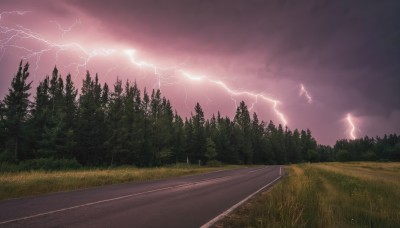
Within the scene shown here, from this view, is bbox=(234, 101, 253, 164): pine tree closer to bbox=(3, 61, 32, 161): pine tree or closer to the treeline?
the treeline

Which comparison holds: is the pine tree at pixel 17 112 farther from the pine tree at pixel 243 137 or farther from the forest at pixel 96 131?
the pine tree at pixel 243 137

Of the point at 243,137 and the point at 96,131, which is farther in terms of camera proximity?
the point at 243,137

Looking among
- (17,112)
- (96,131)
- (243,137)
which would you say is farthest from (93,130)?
(243,137)

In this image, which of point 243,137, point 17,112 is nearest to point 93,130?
point 17,112

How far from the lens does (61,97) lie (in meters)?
64.4

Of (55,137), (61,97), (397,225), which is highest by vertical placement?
(61,97)

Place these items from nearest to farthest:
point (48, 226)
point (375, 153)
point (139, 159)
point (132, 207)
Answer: point (48, 226) < point (132, 207) < point (139, 159) < point (375, 153)

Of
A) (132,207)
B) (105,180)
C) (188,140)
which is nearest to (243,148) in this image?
(188,140)

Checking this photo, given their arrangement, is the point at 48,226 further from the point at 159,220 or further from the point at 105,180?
the point at 105,180

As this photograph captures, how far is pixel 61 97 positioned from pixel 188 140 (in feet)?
107

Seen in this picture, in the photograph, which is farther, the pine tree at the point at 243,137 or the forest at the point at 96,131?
the pine tree at the point at 243,137

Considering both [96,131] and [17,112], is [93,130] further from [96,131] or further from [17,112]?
[17,112]

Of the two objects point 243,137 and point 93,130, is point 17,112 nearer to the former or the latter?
point 93,130

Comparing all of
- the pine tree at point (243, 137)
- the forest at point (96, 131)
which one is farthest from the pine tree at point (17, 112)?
the pine tree at point (243, 137)
